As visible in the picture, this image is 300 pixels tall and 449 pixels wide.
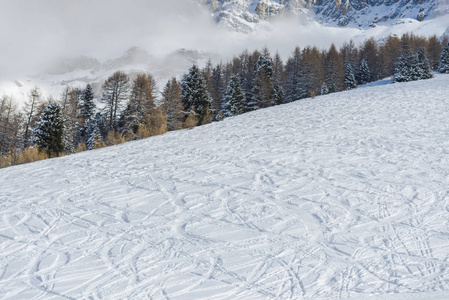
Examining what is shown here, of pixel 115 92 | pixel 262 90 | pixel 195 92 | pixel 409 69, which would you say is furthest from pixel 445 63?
pixel 115 92

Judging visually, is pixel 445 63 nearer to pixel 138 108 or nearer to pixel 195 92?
pixel 195 92

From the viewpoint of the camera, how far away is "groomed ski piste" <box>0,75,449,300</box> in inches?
128

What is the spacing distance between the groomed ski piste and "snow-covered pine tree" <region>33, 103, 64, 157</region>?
14.8 meters

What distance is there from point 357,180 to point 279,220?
2.83 m

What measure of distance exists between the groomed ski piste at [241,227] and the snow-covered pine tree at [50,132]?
14.8 metres

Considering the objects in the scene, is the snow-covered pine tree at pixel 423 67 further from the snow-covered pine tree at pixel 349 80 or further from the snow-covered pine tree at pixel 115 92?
the snow-covered pine tree at pixel 115 92

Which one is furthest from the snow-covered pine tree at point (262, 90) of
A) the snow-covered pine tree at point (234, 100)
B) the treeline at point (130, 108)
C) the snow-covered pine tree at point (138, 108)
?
the snow-covered pine tree at point (138, 108)

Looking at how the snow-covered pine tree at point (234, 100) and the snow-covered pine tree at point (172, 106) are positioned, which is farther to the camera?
the snow-covered pine tree at point (234, 100)

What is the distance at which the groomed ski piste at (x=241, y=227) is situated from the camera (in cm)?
325

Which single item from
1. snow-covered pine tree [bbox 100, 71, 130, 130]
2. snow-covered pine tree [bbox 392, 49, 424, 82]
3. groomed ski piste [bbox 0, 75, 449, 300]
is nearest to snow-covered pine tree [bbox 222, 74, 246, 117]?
snow-covered pine tree [bbox 100, 71, 130, 130]

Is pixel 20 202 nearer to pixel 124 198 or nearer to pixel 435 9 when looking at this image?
pixel 124 198

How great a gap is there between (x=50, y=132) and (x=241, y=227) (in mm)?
23786

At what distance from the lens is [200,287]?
10.6ft

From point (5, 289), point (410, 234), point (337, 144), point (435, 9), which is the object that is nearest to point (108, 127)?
point (337, 144)
